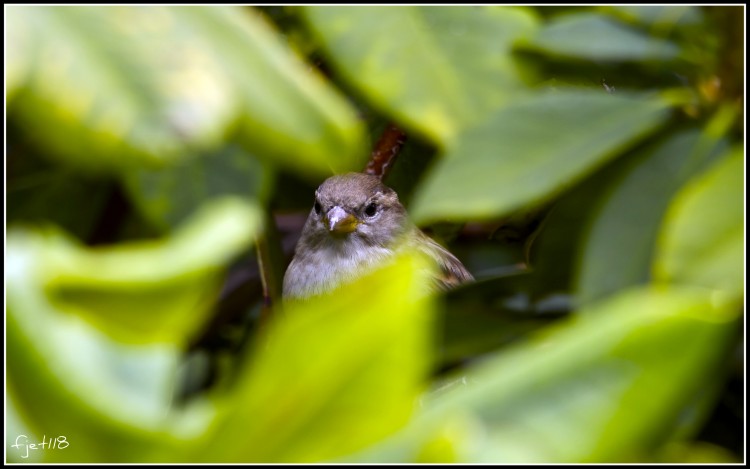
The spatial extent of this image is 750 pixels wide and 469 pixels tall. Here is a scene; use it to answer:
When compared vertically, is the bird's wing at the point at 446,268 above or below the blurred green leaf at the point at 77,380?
above

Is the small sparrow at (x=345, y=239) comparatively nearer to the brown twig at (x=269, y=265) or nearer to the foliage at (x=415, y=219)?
the brown twig at (x=269, y=265)

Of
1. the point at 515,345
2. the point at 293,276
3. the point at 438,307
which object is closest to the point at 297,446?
the point at 515,345

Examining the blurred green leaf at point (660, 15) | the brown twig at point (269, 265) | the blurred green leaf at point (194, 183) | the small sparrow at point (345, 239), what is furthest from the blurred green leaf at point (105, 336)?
the small sparrow at point (345, 239)

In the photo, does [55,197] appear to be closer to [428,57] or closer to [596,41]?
[428,57]

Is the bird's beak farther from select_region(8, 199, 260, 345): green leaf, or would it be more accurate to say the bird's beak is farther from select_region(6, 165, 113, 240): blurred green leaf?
select_region(8, 199, 260, 345): green leaf

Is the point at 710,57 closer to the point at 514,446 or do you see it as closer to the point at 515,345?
the point at 515,345
